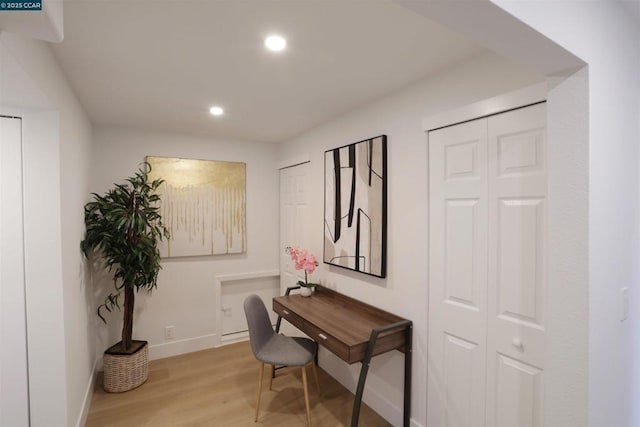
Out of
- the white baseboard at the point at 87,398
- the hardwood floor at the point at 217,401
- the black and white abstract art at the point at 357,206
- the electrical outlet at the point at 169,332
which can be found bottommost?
the hardwood floor at the point at 217,401

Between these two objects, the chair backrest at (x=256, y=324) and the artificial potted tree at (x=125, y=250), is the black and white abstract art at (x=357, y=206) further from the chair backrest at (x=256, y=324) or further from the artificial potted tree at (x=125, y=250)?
the artificial potted tree at (x=125, y=250)

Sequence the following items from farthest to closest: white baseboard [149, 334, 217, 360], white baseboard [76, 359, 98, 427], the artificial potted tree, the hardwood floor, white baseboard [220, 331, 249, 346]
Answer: white baseboard [220, 331, 249, 346], white baseboard [149, 334, 217, 360], the artificial potted tree, the hardwood floor, white baseboard [76, 359, 98, 427]

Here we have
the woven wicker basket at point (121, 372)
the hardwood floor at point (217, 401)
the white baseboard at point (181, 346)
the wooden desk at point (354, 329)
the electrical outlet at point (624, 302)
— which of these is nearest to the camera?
the electrical outlet at point (624, 302)

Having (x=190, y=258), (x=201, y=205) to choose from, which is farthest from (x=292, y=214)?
(x=190, y=258)

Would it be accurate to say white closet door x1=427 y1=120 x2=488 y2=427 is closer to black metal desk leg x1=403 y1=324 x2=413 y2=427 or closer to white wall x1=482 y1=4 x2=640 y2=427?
black metal desk leg x1=403 y1=324 x2=413 y2=427

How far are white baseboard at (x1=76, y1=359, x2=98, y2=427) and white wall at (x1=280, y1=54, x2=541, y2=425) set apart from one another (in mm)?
1987

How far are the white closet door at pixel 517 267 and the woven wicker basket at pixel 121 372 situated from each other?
107 inches

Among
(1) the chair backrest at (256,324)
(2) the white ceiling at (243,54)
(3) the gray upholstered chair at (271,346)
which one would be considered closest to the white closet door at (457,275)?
(2) the white ceiling at (243,54)

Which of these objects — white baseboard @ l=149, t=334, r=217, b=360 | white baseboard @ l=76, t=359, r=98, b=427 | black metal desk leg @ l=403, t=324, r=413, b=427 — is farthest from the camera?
white baseboard @ l=149, t=334, r=217, b=360

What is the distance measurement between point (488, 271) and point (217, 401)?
2.28 meters

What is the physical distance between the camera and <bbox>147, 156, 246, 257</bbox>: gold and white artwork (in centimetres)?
332

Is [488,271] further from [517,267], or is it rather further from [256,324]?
[256,324]

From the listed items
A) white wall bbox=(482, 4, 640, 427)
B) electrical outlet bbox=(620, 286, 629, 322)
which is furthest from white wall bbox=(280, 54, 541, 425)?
electrical outlet bbox=(620, 286, 629, 322)

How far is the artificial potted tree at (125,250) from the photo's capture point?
8.42 ft
